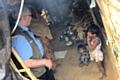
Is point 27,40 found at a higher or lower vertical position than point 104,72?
higher

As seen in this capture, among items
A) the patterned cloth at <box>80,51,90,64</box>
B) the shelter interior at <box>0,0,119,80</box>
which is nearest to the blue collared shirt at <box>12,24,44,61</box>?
the shelter interior at <box>0,0,119,80</box>

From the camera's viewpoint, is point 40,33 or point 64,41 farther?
point 64,41

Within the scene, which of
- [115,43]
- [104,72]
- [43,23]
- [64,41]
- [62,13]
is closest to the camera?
[115,43]

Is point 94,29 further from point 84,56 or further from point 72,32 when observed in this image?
point 72,32

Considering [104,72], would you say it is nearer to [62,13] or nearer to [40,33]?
[40,33]

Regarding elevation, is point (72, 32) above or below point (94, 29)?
below

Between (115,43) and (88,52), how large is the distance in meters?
1.92

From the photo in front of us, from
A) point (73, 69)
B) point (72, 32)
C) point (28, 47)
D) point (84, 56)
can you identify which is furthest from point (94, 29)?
point (28, 47)

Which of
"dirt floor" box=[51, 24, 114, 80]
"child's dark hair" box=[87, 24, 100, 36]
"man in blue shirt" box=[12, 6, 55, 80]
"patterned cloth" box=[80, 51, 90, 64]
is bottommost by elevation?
"dirt floor" box=[51, 24, 114, 80]

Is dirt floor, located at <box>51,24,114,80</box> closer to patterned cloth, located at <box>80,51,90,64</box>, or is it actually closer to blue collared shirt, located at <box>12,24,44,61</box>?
patterned cloth, located at <box>80,51,90,64</box>

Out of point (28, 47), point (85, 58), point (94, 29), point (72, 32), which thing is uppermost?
point (28, 47)

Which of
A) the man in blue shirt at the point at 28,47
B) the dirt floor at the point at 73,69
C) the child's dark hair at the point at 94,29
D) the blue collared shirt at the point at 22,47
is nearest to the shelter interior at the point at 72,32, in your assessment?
the dirt floor at the point at 73,69

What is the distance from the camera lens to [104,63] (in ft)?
18.2

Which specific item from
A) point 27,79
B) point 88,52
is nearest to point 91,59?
point 88,52
